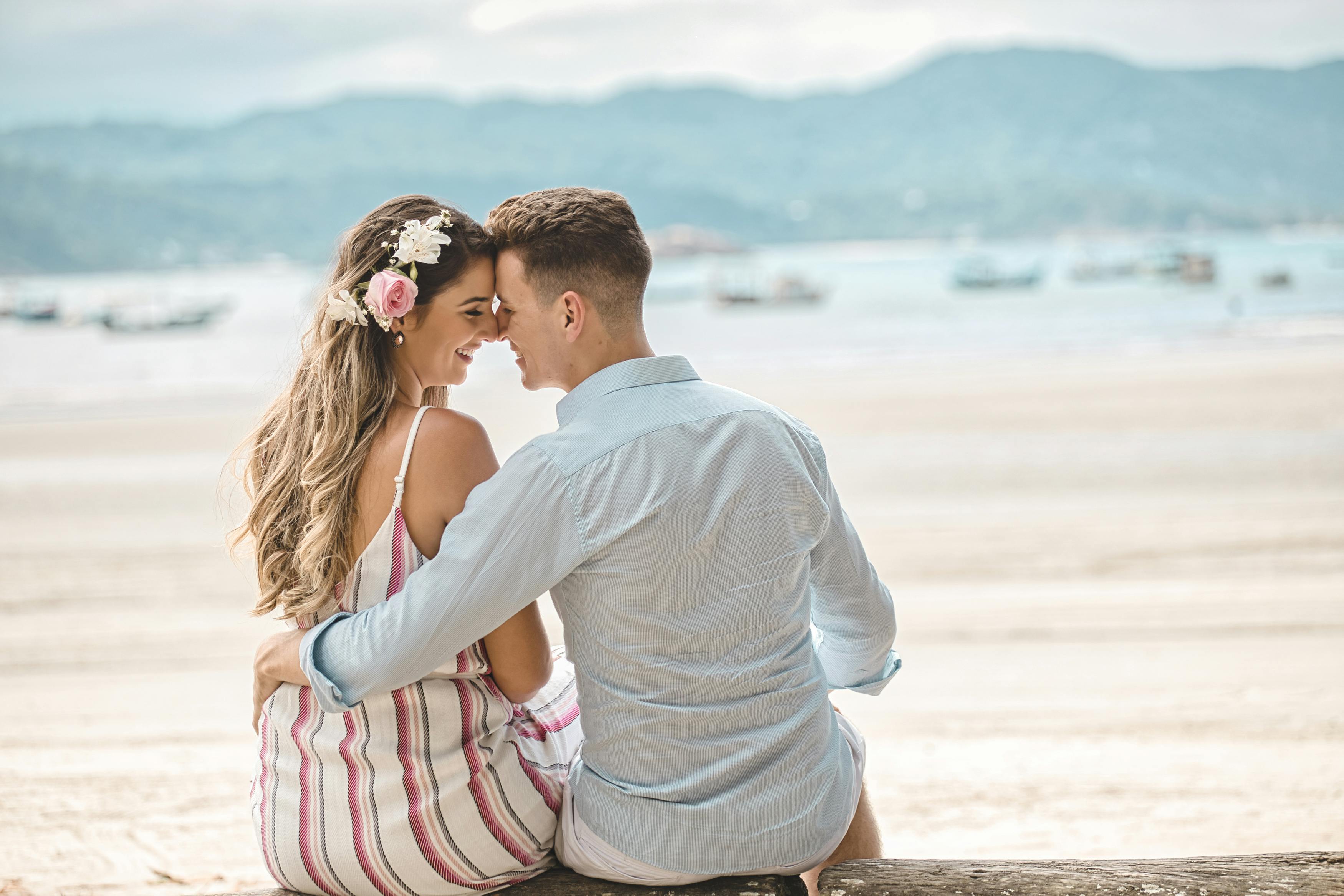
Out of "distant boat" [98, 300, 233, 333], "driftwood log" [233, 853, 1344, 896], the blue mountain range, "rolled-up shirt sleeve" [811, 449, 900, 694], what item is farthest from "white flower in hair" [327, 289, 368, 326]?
the blue mountain range

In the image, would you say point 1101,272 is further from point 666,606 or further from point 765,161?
point 765,161

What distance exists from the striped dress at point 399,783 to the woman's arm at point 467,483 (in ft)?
0.08

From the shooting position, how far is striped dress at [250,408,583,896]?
1.58m

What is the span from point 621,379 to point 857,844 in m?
0.87

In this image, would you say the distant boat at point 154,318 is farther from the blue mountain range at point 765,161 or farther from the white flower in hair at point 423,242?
the blue mountain range at point 765,161

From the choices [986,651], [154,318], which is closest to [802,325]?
[154,318]

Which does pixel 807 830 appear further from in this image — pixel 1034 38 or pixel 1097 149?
pixel 1034 38

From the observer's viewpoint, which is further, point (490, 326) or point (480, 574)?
point (490, 326)

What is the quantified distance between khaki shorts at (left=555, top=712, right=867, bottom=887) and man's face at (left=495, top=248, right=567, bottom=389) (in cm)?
67

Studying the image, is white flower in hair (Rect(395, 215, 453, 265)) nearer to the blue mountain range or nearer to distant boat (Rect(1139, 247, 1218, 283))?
distant boat (Rect(1139, 247, 1218, 283))

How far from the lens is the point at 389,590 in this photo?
1.58 metres

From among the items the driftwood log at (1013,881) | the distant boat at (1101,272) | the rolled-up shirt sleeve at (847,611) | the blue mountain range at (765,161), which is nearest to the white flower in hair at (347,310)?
the rolled-up shirt sleeve at (847,611)

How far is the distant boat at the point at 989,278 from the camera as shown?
41406 mm

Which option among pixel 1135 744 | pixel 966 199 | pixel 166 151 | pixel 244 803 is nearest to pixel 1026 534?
pixel 1135 744
